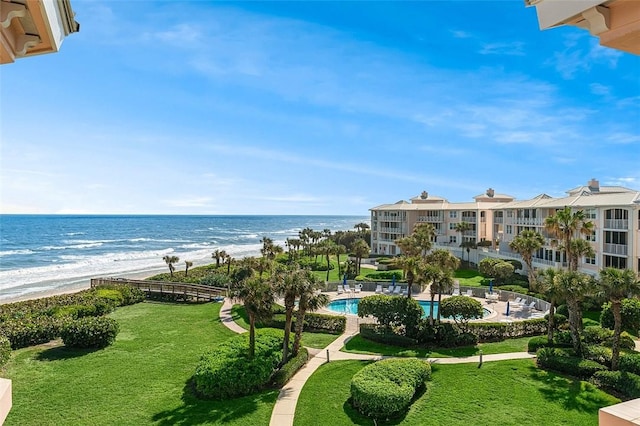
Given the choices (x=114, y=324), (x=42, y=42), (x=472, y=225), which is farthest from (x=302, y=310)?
(x=472, y=225)

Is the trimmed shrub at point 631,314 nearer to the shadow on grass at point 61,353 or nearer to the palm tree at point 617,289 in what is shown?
the palm tree at point 617,289

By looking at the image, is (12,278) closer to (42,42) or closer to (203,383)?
(203,383)

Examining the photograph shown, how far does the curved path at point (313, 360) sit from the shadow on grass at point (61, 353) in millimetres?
9000

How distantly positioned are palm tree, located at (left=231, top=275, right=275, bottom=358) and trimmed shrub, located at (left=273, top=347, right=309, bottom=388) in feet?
5.87

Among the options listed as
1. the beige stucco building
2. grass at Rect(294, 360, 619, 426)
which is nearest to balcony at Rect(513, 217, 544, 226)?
grass at Rect(294, 360, 619, 426)

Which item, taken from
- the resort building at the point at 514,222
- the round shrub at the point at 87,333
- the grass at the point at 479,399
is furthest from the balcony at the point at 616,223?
the round shrub at the point at 87,333

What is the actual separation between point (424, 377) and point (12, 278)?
217 feet

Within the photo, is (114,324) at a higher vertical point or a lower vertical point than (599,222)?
lower

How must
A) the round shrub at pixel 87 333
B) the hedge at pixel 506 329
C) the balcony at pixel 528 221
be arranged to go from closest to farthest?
the round shrub at pixel 87 333, the hedge at pixel 506 329, the balcony at pixel 528 221

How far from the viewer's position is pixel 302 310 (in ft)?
74.2

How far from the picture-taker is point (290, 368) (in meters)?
20.8

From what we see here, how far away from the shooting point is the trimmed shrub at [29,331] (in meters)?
24.6

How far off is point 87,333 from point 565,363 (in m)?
26.5

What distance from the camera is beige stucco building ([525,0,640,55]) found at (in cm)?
325
